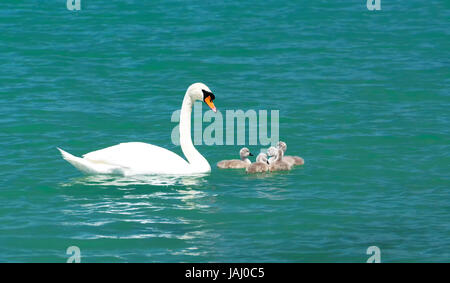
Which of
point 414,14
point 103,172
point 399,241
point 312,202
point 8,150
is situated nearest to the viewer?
point 399,241

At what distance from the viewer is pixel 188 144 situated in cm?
2178

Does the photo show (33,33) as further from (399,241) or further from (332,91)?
(399,241)

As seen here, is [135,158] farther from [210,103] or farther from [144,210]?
[144,210]

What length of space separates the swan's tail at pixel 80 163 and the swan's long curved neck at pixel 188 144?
72.6 inches

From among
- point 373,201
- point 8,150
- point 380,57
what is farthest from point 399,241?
point 380,57

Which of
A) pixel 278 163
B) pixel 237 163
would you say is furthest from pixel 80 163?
pixel 278 163

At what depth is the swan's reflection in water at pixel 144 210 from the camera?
1692 centimetres

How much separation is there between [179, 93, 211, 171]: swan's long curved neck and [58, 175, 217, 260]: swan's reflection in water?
0.31 meters

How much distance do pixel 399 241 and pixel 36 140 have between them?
9.49 metres

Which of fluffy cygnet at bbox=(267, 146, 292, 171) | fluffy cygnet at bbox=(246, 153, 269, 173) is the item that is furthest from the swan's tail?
fluffy cygnet at bbox=(267, 146, 292, 171)

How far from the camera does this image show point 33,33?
112 ft

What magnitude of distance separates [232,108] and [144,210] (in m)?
7.95

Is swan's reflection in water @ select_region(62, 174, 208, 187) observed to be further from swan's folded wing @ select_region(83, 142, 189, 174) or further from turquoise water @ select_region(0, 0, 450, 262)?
swan's folded wing @ select_region(83, 142, 189, 174)

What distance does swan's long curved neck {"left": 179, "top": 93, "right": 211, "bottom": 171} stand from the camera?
21.3 meters
